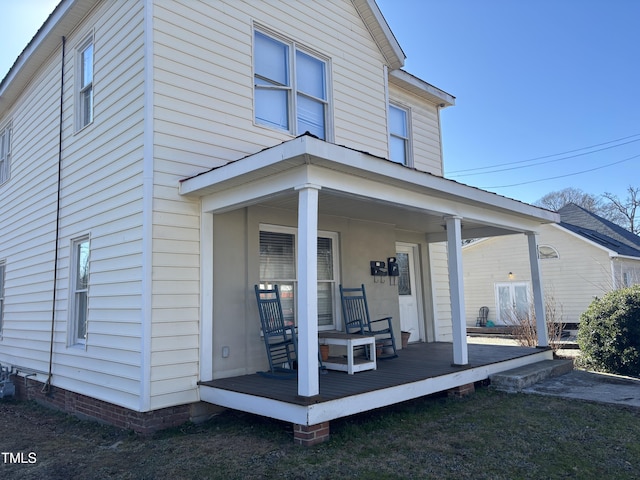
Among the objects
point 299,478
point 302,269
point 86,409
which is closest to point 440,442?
point 299,478

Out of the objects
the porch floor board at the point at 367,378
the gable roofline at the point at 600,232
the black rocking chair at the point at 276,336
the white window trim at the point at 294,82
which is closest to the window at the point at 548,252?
the gable roofline at the point at 600,232

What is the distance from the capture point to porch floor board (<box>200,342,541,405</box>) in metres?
4.70

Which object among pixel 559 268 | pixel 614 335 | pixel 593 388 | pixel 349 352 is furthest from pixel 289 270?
pixel 559 268

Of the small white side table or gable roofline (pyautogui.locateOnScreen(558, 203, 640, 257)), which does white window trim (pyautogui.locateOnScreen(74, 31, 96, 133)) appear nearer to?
the small white side table

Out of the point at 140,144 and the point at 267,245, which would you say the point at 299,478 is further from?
the point at 140,144

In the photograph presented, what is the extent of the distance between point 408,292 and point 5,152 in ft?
28.1

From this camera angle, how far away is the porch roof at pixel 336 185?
4488 millimetres

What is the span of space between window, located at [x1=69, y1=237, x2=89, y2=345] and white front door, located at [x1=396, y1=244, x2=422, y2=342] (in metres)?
5.36

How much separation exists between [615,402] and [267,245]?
181 inches

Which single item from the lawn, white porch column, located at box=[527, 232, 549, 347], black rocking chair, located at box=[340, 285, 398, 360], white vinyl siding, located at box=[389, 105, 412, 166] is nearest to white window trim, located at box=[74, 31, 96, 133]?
the lawn

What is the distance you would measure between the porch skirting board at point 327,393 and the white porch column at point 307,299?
175mm

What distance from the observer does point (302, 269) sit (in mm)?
4457

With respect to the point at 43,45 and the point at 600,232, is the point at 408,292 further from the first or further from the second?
the point at 600,232

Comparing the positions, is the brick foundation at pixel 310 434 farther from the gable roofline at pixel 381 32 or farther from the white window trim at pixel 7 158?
the white window trim at pixel 7 158
